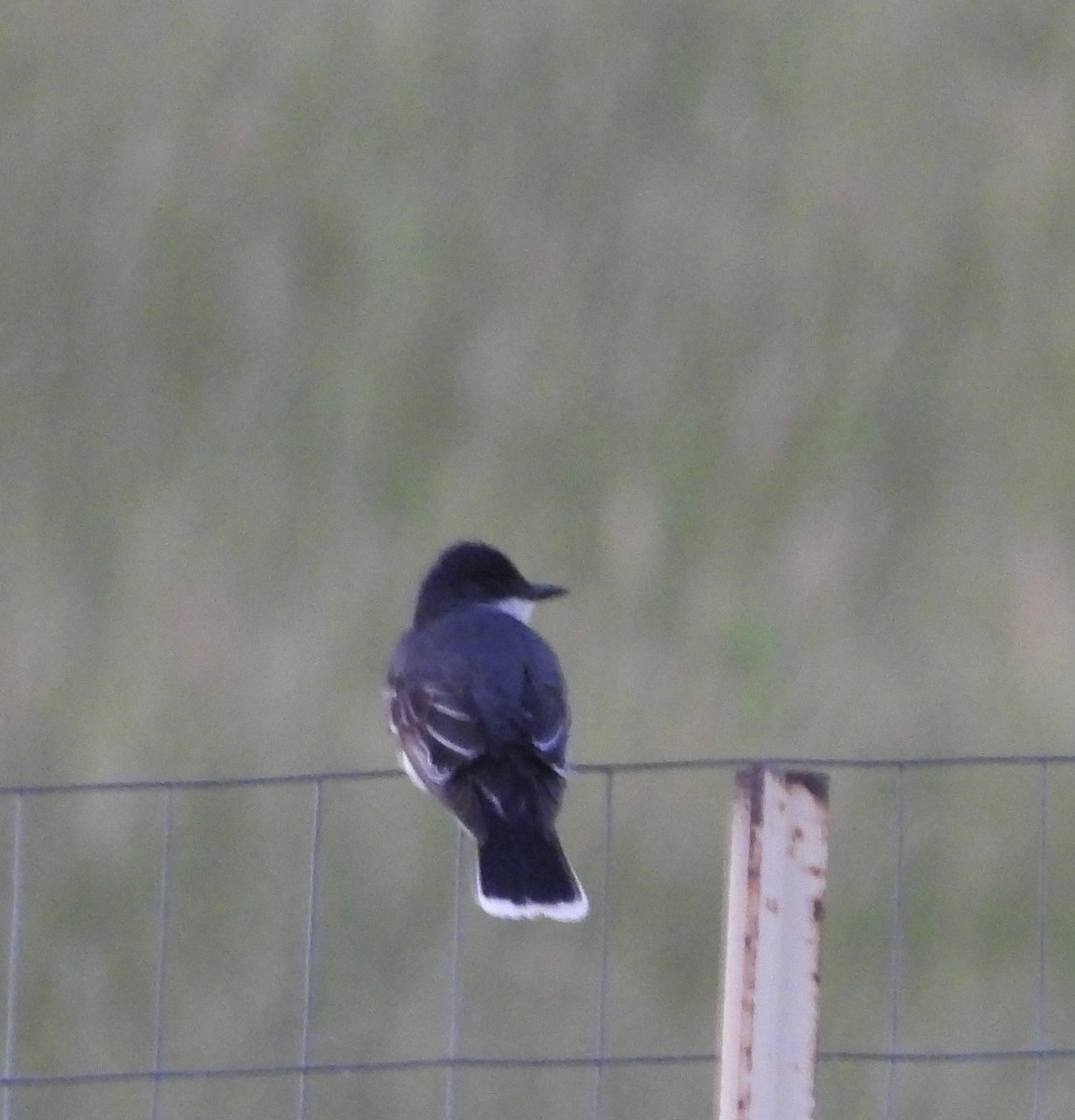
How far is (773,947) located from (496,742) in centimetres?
162

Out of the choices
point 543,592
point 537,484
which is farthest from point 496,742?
point 537,484

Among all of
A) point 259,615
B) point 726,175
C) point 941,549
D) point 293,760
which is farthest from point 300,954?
point 726,175

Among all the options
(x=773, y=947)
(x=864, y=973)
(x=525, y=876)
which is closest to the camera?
(x=773, y=947)

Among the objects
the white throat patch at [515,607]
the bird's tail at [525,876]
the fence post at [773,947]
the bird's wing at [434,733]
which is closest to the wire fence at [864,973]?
the white throat patch at [515,607]

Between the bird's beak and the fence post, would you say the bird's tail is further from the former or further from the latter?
the bird's beak

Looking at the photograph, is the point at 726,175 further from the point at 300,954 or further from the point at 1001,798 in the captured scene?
the point at 300,954

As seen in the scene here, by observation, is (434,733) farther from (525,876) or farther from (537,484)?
(537,484)

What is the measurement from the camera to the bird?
3855mm

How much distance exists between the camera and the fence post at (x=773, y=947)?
8.64 ft

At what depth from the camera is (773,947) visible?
8.66 ft

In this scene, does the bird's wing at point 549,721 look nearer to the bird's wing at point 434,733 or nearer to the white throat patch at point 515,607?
the bird's wing at point 434,733

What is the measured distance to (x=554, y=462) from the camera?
9.55 m

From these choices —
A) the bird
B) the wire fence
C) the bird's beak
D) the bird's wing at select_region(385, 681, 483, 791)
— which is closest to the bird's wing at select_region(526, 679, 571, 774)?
the bird

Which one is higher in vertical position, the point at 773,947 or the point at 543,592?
the point at 543,592
